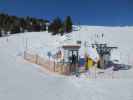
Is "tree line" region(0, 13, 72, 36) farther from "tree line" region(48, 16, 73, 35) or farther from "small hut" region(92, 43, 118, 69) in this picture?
"small hut" region(92, 43, 118, 69)

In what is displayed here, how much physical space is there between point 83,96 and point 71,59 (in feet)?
31.5

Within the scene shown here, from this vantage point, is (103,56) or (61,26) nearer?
(103,56)

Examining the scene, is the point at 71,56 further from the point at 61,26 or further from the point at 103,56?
the point at 61,26

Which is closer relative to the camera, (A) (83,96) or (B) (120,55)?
(A) (83,96)

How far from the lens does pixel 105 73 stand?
17125mm

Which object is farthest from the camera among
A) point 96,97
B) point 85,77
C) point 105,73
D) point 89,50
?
point 89,50

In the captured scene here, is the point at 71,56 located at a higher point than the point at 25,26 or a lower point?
lower

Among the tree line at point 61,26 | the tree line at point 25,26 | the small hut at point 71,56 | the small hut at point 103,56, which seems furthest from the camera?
the tree line at point 25,26

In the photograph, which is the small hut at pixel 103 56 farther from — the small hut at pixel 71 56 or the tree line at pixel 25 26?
the tree line at pixel 25 26

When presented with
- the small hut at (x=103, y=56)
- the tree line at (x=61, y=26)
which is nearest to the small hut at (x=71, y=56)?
the small hut at (x=103, y=56)

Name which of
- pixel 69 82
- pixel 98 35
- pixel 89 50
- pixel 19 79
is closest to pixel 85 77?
pixel 69 82

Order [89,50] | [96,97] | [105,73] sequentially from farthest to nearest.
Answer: [89,50]
[105,73]
[96,97]

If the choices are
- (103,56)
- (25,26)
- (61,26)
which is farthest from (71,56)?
(25,26)

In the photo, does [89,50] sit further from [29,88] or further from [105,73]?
[29,88]
